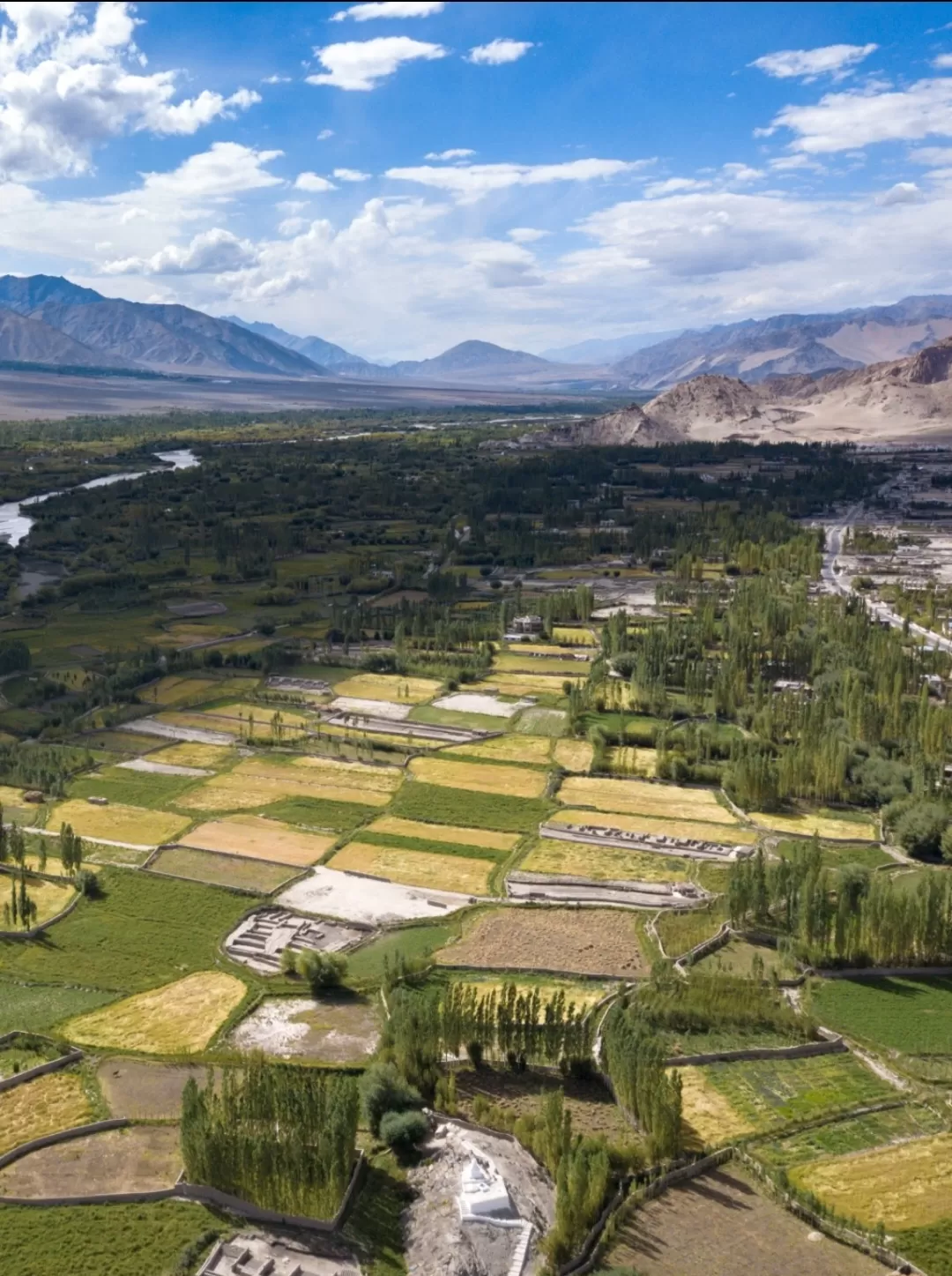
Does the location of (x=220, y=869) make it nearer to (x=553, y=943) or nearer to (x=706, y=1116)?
(x=553, y=943)

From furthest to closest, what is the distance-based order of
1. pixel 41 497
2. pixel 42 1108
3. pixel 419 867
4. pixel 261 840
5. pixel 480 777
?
pixel 41 497 → pixel 480 777 → pixel 261 840 → pixel 419 867 → pixel 42 1108

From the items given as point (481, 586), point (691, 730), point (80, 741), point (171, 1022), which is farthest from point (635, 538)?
point (171, 1022)

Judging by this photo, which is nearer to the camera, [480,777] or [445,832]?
[445,832]

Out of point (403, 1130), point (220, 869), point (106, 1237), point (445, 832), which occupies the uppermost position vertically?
point (445, 832)

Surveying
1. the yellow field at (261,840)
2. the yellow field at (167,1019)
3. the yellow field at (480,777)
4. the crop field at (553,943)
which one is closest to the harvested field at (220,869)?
the yellow field at (261,840)

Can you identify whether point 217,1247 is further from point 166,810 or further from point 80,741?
point 80,741

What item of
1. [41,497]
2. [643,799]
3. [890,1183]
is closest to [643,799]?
[643,799]

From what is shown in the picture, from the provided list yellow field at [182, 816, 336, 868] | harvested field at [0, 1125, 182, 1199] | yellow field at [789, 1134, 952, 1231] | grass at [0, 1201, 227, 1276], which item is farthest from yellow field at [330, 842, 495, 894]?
grass at [0, 1201, 227, 1276]

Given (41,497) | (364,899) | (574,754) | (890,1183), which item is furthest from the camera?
(41,497)
